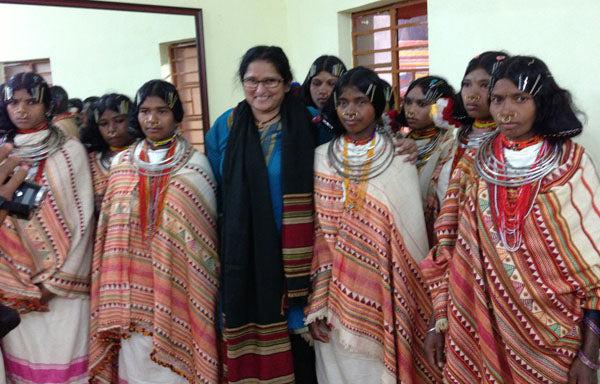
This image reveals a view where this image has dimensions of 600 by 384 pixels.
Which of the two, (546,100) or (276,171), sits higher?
(546,100)

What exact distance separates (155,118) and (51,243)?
781 mm

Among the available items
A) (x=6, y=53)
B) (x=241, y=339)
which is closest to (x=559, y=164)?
(x=241, y=339)

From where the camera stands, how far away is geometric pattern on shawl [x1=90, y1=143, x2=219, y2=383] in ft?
7.63

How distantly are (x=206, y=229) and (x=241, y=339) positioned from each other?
0.51 meters

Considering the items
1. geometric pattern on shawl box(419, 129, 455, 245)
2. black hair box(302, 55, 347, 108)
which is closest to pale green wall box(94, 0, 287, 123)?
black hair box(302, 55, 347, 108)

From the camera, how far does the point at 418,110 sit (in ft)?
8.20

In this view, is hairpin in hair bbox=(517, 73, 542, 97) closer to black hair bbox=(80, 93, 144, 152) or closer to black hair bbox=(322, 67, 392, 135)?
black hair bbox=(322, 67, 392, 135)

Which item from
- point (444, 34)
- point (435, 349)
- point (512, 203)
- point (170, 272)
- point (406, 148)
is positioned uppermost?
point (444, 34)

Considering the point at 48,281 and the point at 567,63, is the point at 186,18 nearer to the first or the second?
the point at 48,281

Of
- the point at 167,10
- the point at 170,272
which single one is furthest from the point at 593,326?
the point at 167,10

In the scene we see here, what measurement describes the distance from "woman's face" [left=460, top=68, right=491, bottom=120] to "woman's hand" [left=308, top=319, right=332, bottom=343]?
3.32 ft

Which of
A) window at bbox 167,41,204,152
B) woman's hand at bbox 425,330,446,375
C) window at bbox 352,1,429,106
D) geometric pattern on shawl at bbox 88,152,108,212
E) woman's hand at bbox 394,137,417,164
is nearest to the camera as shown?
woman's hand at bbox 425,330,446,375

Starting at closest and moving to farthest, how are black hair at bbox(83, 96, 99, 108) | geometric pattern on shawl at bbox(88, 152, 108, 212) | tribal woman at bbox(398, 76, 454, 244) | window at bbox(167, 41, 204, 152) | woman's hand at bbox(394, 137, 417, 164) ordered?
woman's hand at bbox(394, 137, 417, 164), tribal woman at bbox(398, 76, 454, 244), geometric pattern on shawl at bbox(88, 152, 108, 212), black hair at bbox(83, 96, 99, 108), window at bbox(167, 41, 204, 152)

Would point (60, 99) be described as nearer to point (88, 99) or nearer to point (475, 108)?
point (88, 99)
